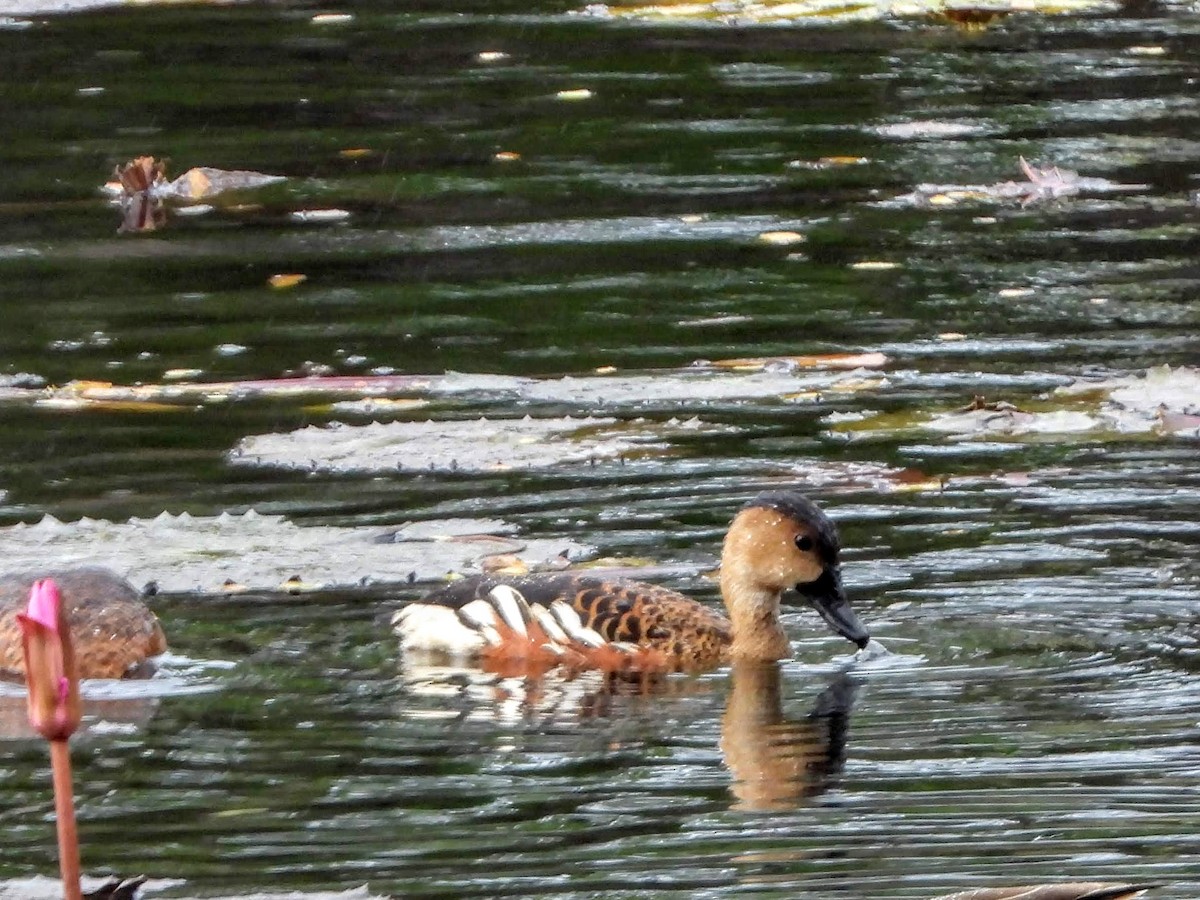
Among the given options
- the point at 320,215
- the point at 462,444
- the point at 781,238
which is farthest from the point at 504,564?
the point at 320,215

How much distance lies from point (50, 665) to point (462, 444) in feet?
24.8

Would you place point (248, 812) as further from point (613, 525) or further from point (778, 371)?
point (778, 371)

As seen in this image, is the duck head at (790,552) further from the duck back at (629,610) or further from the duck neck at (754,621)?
the duck back at (629,610)

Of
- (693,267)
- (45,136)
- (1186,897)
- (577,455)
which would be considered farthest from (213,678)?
(45,136)

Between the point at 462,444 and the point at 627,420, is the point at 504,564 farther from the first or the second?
the point at 627,420

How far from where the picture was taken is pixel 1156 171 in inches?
670

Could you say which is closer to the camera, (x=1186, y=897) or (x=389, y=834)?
(x=1186, y=897)

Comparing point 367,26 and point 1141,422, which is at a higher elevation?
point 367,26

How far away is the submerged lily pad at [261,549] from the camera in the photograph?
973 centimetres

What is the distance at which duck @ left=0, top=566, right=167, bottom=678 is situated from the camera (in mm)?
8977

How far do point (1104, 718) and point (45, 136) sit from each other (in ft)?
41.6

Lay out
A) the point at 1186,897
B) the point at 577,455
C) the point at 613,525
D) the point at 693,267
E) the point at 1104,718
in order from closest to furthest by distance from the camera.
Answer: the point at 1186,897 < the point at 1104,718 < the point at 613,525 < the point at 577,455 < the point at 693,267

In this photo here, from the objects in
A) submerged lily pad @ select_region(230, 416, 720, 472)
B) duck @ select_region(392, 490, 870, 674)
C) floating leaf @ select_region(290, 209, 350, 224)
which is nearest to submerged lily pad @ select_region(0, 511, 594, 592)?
duck @ select_region(392, 490, 870, 674)

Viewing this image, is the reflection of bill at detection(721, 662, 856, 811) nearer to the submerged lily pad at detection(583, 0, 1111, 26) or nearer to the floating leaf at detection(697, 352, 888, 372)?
the floating leaf at detection(697, 352, 888, 372)
